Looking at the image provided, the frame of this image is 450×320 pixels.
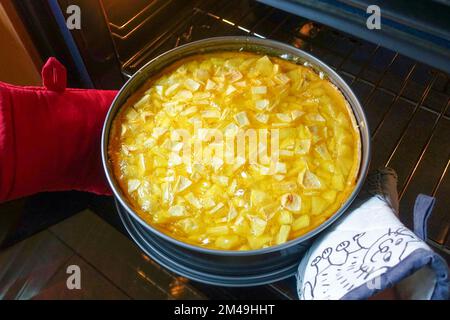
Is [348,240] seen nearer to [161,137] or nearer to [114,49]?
[161,137]

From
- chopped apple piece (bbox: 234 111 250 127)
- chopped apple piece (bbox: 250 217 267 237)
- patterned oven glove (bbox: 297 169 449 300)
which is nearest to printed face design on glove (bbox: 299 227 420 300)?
patterned oven glove (bbox: 297 169 449 300)

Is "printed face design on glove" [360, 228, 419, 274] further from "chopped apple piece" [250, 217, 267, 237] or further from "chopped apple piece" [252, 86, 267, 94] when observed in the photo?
"chopped apple piece" [252, 86, 267, 94]

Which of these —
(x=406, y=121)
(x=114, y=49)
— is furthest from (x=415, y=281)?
(x=114, y=49)

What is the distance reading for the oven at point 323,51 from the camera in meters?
0.75

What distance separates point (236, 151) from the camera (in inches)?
32.1

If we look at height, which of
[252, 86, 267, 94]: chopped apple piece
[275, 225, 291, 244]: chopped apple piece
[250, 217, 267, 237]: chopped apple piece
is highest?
[252, 86, 267, 94]: chopped apple piece

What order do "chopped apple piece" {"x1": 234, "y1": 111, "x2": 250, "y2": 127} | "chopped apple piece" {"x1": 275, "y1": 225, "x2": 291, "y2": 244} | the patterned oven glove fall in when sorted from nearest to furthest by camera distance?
the patterned oven glove → "chopped apple piece" {"x1": 275, "y1": 225, "x2": 291, "y2": 244} → "chopped apple piece" {"x1": 234, "y1": 111, "x2": 250, "y2": 127}

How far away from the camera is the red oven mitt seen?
0.81 meters

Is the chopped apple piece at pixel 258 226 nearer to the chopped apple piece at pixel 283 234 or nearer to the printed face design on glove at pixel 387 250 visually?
the chopped apple piece at pixel 283 234

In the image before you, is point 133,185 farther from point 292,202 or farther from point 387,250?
point 387,250

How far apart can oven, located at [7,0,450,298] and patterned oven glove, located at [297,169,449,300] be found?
148 millimetres

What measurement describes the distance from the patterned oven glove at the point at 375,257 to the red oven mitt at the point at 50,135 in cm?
52

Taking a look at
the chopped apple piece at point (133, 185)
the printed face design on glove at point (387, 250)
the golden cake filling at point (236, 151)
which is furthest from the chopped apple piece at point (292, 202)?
the chopped apple piece at point (133, 185)
